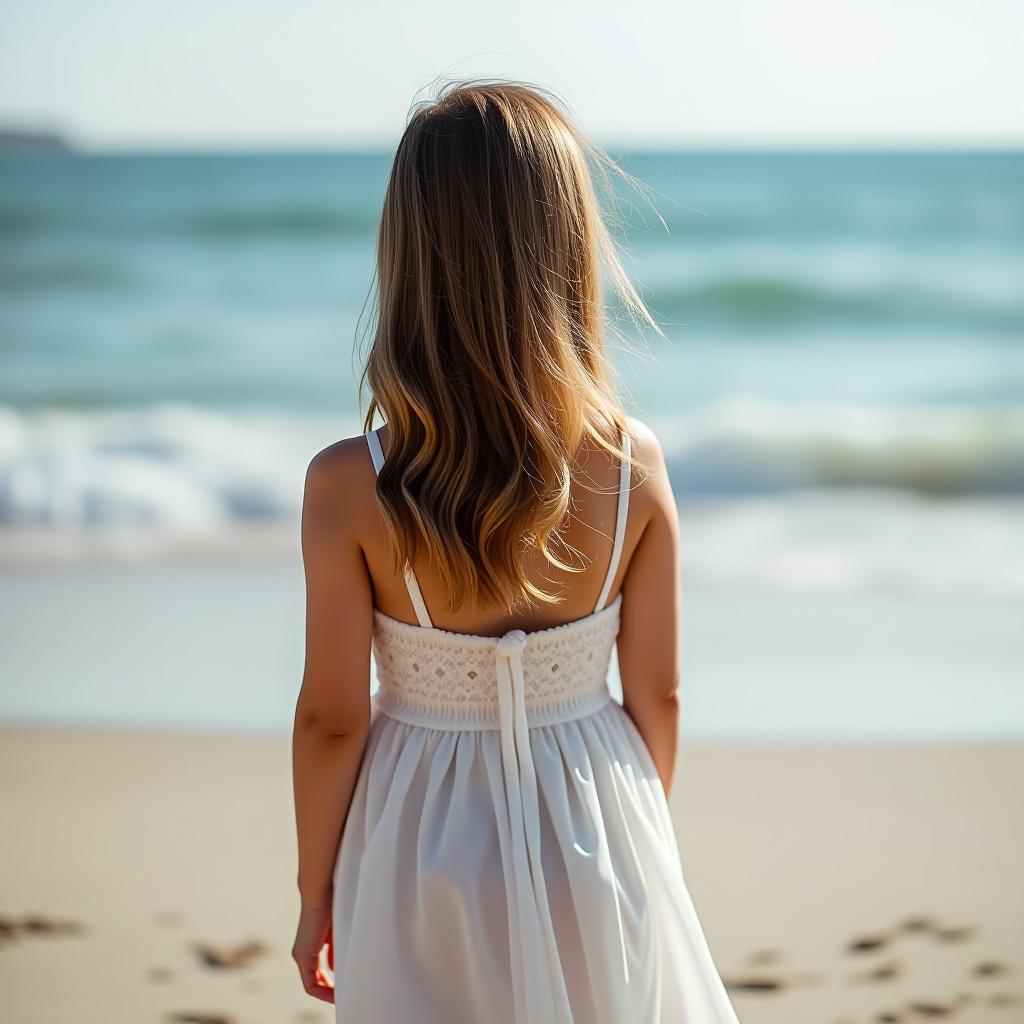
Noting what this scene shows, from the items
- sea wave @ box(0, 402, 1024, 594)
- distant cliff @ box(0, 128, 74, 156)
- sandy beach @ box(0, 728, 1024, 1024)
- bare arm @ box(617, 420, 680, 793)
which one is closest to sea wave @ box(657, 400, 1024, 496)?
sea wave @ box(0, 402, 1024, 594)

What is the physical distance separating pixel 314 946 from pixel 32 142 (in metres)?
15.4

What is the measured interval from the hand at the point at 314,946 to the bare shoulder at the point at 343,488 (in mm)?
600

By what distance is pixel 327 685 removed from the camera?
5.04 ft

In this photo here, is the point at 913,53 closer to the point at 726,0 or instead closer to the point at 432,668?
the point at 726,0

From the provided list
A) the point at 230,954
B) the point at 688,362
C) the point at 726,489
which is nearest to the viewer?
the point at 230,954

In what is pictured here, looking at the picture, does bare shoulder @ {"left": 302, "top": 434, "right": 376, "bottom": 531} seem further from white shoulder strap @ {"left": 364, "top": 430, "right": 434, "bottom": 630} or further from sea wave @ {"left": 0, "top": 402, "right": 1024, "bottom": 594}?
sea wave @ {"left": 0, "top": 402, "right": 1024, "bottom": 594}

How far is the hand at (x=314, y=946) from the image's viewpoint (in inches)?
64.6

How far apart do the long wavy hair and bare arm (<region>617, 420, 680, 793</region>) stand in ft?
0.44

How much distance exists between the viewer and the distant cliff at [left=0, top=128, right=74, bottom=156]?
14.7 metres

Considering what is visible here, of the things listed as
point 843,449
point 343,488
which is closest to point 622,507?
point 343,488

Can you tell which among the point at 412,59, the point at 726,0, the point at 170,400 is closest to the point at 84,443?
the point at 170,400

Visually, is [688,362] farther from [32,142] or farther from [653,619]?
[653,619]

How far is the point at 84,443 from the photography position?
9141 millimetres

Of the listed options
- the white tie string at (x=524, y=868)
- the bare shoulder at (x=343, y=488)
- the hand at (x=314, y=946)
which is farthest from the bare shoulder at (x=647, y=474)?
the hand at (x=314, y=946)
